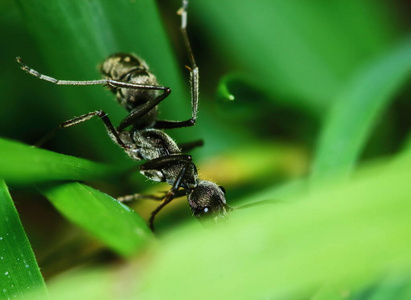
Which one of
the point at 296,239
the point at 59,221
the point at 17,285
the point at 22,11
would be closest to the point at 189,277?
the point at 296,239

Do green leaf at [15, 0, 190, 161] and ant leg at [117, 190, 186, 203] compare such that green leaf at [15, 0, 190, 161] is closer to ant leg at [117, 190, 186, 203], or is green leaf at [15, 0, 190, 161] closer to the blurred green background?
the blurred green background

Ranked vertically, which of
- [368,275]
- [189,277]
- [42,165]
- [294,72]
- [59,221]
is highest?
[294,72]

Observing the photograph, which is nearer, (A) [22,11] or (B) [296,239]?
(B) [296,239]

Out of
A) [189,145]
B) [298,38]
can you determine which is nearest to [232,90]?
[189,145]

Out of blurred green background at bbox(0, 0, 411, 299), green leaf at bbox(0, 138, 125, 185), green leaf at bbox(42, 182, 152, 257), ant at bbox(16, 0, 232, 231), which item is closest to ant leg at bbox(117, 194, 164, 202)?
ant at bbox(16, 0, 232, 231)

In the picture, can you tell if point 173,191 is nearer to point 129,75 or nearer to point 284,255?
point 129,75

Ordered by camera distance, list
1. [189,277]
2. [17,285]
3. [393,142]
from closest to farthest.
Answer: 1. [189,277]
2. [17,285]
3. [393,142]

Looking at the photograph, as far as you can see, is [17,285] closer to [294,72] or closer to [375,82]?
[375,82]

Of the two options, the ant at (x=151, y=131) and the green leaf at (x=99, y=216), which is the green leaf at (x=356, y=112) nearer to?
the ant at (x=151, y=131)
